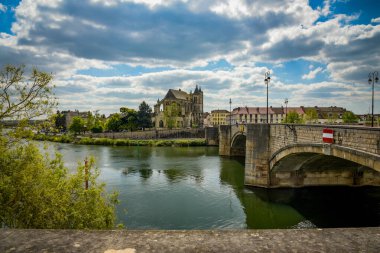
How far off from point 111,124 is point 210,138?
1666 inches

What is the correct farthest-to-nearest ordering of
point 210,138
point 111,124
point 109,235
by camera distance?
1. point 111,124
2. point 210,138
3. point 109,235

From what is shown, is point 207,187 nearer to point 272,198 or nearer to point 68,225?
point 272,198

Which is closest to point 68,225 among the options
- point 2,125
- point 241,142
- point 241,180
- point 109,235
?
point 2,125

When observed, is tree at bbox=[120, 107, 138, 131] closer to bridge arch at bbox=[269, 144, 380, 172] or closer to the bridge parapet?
the bridge parapet

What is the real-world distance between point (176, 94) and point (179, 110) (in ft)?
31.5

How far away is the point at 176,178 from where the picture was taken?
29.4 metres

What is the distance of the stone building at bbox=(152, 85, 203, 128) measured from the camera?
100006mm

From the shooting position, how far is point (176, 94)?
117m

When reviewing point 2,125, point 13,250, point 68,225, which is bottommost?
point 68,225

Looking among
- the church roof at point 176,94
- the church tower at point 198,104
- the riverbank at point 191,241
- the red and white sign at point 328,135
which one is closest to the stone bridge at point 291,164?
the red and white sign at point 328,135

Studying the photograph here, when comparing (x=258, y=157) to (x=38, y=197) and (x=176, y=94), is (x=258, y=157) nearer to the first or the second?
(x=38, y=197)

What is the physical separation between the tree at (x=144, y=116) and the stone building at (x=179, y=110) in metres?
8.60

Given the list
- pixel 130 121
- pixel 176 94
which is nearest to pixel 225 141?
pixel 130 121

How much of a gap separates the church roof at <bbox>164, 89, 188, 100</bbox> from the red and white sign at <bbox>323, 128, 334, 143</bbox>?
9862 cm
